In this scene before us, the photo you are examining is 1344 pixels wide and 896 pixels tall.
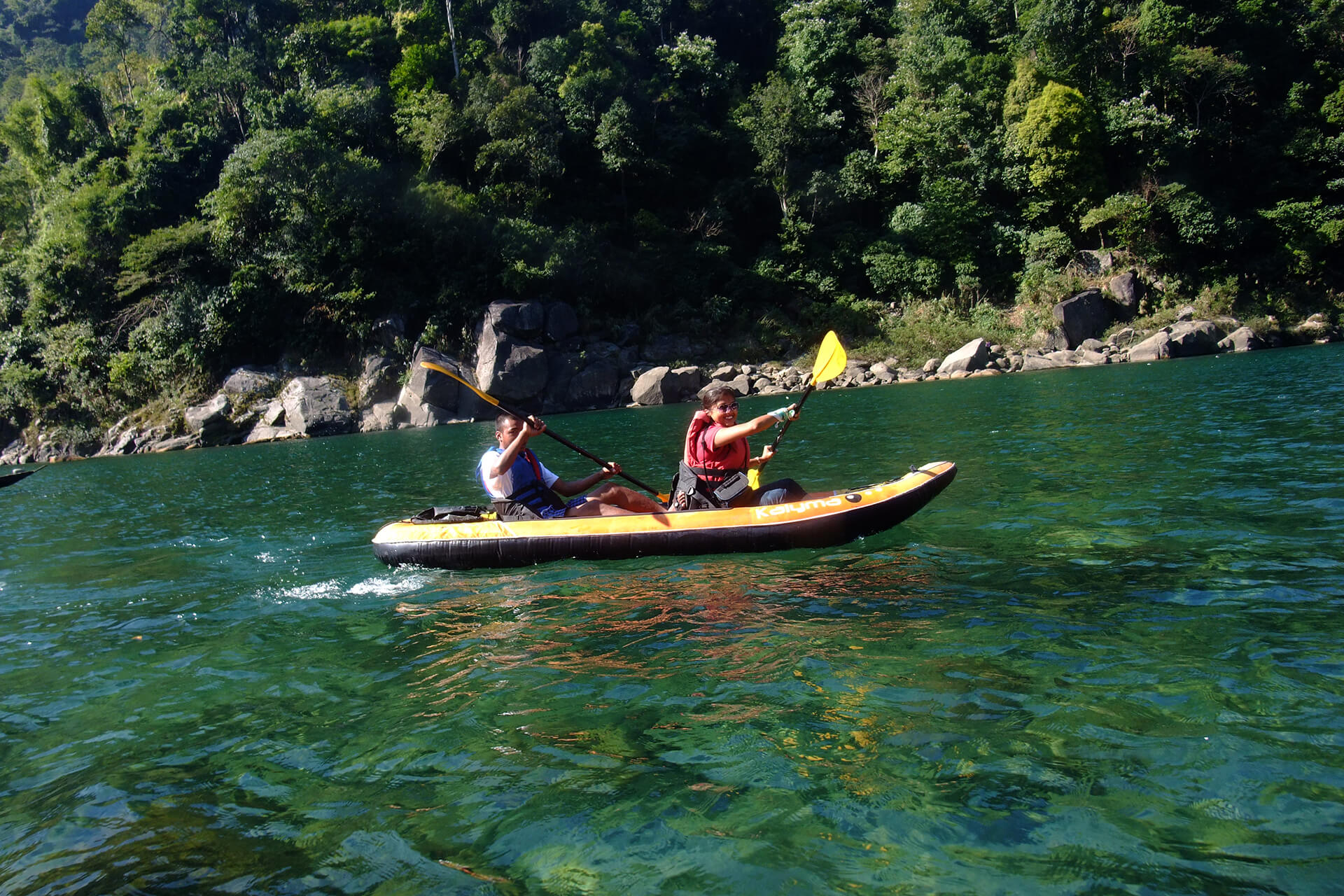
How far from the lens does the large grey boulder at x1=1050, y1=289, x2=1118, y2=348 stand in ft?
88.3

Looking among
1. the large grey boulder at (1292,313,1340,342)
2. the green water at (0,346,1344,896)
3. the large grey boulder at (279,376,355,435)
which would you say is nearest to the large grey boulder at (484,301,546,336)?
the large grey boulder at (279,376,355,435)

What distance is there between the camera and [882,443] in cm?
1178

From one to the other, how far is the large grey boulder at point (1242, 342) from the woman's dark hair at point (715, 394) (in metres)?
23.2

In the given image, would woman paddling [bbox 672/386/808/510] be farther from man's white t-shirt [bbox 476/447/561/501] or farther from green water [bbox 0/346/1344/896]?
man's white t-shirt [bbox 476/447/561/501]

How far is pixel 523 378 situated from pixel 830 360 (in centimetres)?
1979

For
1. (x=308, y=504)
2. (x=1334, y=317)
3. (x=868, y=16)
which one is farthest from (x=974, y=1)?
(x=308, y=504)

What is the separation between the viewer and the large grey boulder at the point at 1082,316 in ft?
88.3

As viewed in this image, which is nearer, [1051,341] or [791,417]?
[791,417]

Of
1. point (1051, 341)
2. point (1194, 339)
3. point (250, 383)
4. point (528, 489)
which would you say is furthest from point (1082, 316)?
point (250, 383)

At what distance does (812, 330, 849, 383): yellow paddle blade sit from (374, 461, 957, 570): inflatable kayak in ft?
5.17

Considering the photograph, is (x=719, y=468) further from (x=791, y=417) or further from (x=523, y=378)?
(x=523, y=378)

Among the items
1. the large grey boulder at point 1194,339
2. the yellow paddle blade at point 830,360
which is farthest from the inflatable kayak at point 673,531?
→ the large grey boulder at point 1194,339

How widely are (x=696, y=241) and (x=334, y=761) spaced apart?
30.7 metres

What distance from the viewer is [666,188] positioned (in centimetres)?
3509
